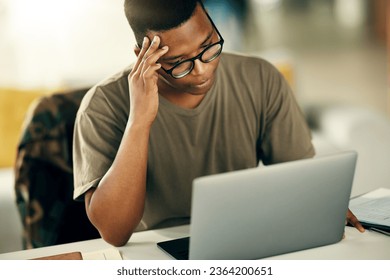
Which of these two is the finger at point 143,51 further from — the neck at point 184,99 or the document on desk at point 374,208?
the document on desk at point 374,208

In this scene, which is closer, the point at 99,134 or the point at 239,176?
the point at 239,176

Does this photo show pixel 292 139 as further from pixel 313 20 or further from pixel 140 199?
pixel 313 20

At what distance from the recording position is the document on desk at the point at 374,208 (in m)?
1.12

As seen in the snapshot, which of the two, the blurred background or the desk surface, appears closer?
the desk surface

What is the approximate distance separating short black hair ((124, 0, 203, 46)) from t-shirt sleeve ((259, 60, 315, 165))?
0.29 meters

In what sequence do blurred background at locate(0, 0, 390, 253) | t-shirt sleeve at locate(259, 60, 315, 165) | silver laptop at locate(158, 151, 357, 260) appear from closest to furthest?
silver laptop at locate(158, 151, 357, 260) → t-shirt sleeve at locate(259, 60, 315, 165) → blurred background at locate(0, 0, 390, 253)

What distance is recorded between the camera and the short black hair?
119 cm

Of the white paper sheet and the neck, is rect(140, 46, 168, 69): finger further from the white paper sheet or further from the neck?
the white paper sheet

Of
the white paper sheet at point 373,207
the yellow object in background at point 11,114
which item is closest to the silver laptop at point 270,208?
the white paper sheet at point 373,207

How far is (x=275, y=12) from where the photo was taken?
7.37 metres

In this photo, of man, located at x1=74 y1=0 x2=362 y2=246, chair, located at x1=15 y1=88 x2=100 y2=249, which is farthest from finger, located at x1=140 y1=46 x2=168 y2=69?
chair, located at x1=15 y1=88 x2=100 y2=249

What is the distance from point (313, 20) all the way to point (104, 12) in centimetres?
448

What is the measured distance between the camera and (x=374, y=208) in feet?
3.96
